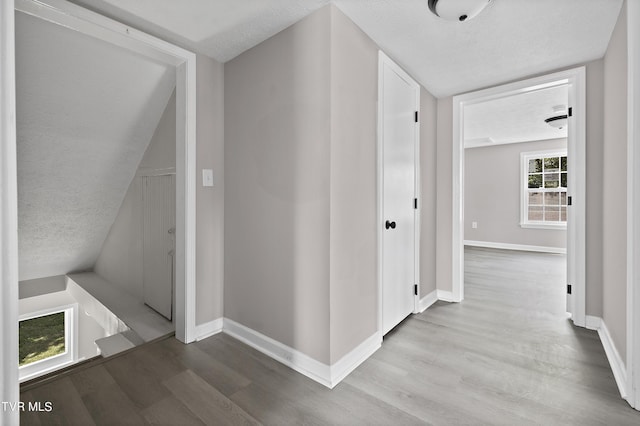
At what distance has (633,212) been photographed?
1.47 m

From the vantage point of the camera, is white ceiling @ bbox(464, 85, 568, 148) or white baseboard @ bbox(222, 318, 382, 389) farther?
white ceiling @ bbox(464, 85, 568, 148)

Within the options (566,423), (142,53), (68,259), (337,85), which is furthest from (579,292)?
(68,259)

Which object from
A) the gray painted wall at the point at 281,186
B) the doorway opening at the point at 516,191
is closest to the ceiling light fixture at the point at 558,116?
the doorway opening at the point at 516,191

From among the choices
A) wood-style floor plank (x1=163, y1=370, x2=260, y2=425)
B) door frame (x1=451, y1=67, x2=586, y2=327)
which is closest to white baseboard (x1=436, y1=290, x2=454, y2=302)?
door frame (x1=451, y1=67, x2=586, y2=327)

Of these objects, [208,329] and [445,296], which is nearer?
[208,329]

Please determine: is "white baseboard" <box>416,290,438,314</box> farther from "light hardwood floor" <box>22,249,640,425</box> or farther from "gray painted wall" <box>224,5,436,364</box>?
"gray painted wall" <box>224,5,436,364</box>

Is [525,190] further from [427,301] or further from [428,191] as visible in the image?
[427,301]

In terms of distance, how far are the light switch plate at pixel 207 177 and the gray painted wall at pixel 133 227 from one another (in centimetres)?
54

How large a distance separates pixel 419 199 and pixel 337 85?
1.53m

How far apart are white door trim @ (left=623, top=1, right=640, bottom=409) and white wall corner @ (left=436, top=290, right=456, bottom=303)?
1.59 meters

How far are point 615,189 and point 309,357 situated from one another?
7.43ft

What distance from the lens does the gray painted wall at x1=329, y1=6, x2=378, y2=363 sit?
1.73m

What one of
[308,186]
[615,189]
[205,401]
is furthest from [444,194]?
[205,401]

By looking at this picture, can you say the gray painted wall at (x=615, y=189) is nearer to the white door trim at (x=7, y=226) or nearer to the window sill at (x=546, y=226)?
the white door trim at (x=7, y=226)
